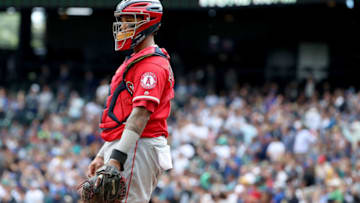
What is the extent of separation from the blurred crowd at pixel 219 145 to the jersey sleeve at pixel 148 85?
4.43m

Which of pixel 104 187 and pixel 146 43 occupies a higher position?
pixel 146 43

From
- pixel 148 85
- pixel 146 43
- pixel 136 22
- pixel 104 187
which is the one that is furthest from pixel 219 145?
pixel 104 187

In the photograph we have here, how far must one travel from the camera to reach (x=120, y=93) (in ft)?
12.1

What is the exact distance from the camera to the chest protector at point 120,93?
3645 mm

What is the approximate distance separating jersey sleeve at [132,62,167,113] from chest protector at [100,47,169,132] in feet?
0.27

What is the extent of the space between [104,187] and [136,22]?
1032 mm

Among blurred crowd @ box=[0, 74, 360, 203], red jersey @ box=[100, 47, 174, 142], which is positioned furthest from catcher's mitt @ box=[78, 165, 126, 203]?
blurred crowd @ box=[0, 74, 360, 203]

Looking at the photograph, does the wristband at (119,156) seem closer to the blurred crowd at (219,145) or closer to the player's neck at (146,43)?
the player's neck at (146,43)

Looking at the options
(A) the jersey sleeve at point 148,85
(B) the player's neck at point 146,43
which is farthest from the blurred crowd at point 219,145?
(A) the jersey sleeve at point 148,85

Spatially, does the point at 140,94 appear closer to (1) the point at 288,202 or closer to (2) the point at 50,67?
(1) the point at 288,202

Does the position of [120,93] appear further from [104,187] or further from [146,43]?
[104,187]

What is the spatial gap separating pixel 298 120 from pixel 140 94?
9.67 meters

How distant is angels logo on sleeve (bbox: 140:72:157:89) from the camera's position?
3.50 meters

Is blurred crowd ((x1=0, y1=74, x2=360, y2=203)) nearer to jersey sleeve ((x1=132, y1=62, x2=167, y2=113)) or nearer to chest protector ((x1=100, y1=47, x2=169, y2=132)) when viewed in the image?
chest protector ((x1=100, y1=47, x2=169, y2=132))
